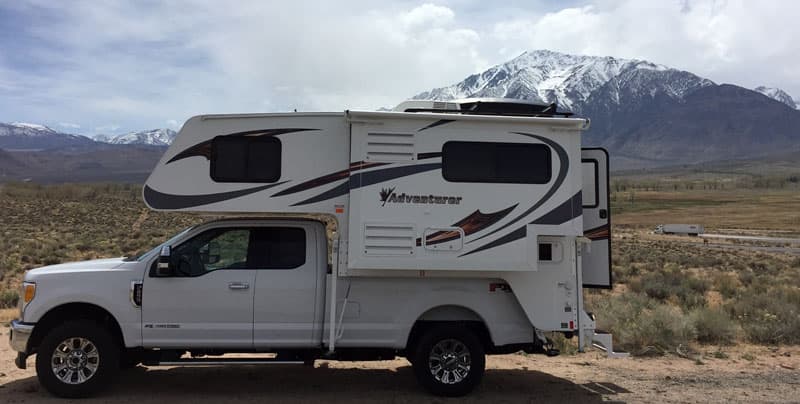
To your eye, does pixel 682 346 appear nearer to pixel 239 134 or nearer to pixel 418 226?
pixel 418 226

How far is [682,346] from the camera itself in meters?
10.8

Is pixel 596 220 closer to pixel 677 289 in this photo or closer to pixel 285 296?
pixel 285 296

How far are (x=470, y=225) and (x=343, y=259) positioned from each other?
1479mm

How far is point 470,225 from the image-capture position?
7.56 m

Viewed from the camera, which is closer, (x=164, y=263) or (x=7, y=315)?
(x=164, y=263)

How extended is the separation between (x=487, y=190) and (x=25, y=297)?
5259 millimetres

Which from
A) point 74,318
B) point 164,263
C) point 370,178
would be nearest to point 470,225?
point 370,178

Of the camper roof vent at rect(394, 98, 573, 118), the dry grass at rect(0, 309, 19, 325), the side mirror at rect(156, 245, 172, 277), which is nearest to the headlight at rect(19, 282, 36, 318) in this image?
the side mirror at rect(156, 245, 172, 277)

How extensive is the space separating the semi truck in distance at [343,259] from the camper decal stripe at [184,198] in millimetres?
13

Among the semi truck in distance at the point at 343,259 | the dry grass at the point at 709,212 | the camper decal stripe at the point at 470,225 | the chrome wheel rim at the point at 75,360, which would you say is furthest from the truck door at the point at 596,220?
the dry grass at the point at 709,212

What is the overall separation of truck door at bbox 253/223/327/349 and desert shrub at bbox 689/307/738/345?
286 inches

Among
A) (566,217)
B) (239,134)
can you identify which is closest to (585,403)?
(566,217)

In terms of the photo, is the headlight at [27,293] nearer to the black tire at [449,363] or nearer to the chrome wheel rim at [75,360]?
the chrome wheel rim at [75,360]

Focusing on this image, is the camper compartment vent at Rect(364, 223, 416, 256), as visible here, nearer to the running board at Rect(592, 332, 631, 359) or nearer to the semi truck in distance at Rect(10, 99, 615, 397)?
the semi truck in distance at Rect(10, 99, 615, 397)
